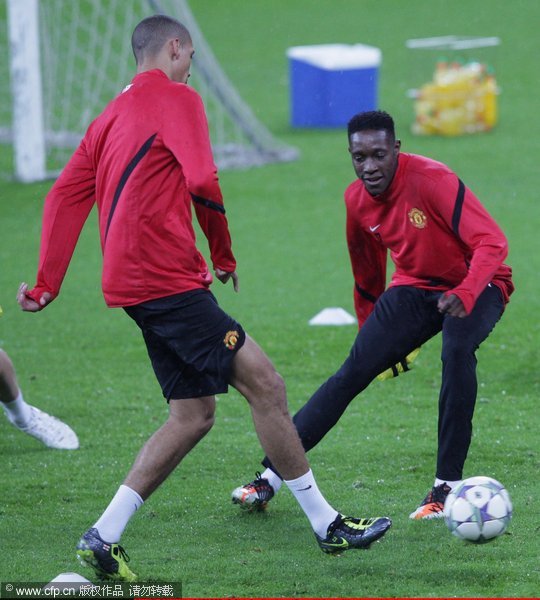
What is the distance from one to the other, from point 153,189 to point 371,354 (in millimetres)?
1380

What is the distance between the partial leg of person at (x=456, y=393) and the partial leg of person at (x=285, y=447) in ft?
1.82

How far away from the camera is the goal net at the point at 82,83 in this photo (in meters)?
14.6

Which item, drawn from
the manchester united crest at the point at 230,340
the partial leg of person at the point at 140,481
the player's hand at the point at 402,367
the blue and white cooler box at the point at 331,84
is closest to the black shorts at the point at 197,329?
the manchester united crest at the point at 230,340

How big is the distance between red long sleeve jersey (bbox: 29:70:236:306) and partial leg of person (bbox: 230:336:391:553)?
1.28 feet

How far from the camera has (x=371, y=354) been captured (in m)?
5.45

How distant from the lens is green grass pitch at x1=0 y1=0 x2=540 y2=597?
4828 millimetres

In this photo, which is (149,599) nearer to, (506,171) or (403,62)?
(506,171)

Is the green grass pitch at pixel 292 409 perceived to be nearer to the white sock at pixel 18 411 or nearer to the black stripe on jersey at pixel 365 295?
the white sock at pixel 18 411

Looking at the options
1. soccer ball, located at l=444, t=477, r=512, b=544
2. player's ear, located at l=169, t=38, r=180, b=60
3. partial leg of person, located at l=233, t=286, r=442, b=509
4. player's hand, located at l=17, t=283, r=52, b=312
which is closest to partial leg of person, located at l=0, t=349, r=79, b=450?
player's hand, located at l=17, t=283, r=52, b=312

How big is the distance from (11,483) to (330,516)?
1.97m

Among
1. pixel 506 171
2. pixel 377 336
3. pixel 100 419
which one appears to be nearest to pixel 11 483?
pixel 100 419

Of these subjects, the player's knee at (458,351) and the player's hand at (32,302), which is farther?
the player's knee at (458,351)

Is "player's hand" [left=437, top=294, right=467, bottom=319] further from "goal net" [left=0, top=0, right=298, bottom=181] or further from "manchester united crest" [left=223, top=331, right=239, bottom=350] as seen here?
"goal net" [left=0, top=0, right=298, bottom=181]

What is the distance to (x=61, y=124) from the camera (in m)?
17.6
